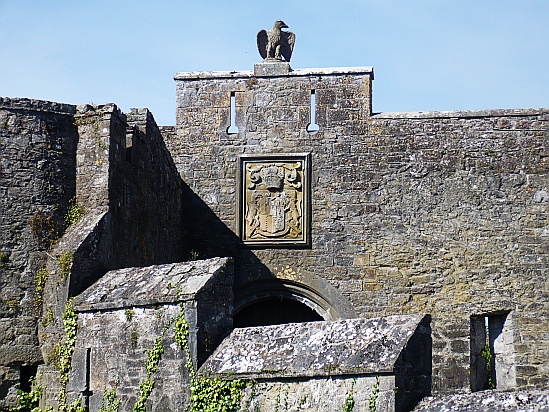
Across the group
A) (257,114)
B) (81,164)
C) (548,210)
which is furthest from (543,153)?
(81,164)

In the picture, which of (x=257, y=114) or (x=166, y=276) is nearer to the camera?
(x=166, y=276)

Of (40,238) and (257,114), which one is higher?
(257,114)

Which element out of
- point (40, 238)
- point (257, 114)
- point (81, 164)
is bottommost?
point (40, 238)

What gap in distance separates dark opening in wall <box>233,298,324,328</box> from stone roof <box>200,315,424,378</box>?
7.12 meters

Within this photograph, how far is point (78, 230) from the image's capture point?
12469 mm

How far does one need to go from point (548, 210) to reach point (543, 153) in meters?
0.83

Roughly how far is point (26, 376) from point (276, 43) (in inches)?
298

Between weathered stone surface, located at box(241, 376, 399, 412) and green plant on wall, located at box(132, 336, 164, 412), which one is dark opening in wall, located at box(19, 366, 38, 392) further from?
A: weathered stone surface, located at box(241, 376, 399, 412)

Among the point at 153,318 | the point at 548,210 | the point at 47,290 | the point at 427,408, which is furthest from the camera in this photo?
the point at 548,210

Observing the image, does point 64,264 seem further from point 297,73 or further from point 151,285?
point 297,73

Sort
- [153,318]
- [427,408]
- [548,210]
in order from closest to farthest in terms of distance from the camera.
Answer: [427,408], [153,318], [548,210]

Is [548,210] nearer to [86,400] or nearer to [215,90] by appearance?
[215,90]

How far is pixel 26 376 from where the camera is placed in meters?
12.1

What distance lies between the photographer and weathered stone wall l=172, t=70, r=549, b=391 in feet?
55.1
